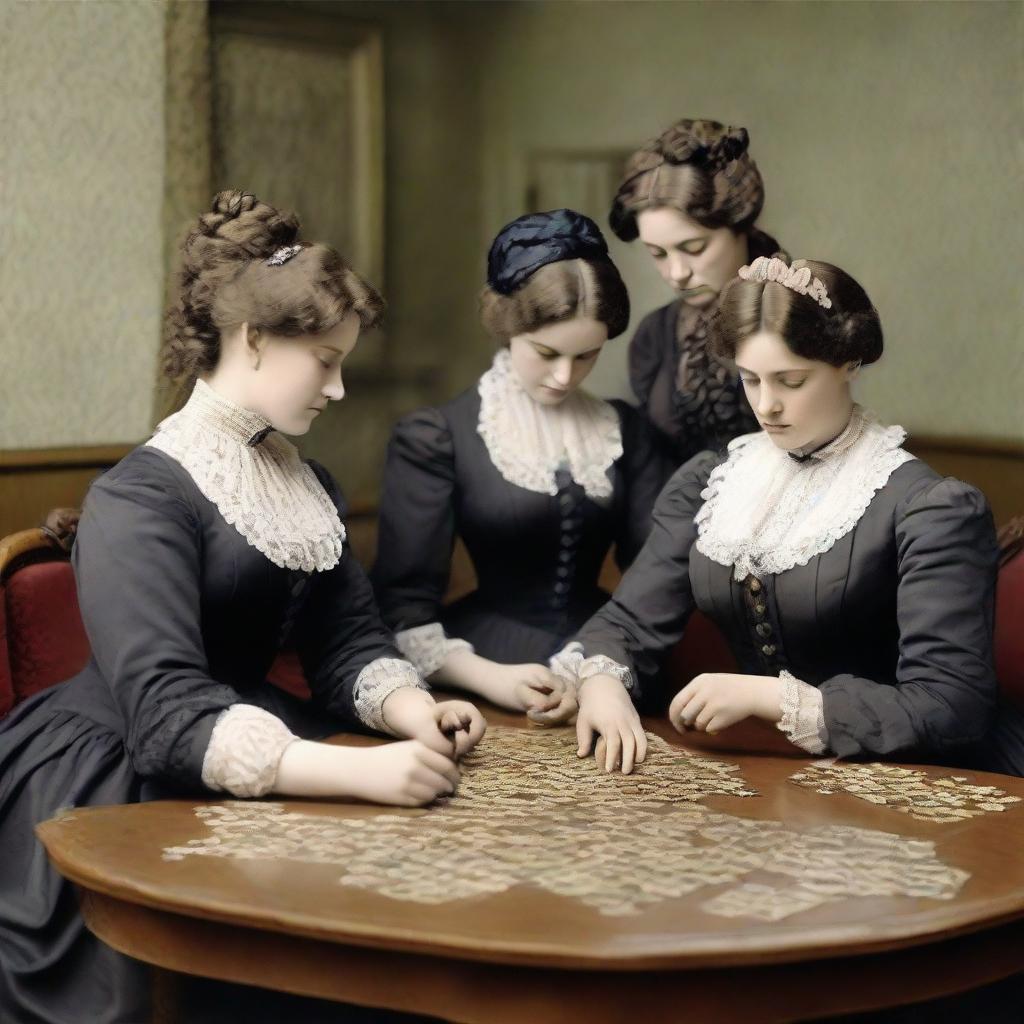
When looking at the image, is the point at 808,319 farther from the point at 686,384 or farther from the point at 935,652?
the point at 686,384

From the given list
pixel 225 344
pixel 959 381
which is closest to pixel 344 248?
pixel 959 381

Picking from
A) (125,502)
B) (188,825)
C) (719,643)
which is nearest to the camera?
(188,825)

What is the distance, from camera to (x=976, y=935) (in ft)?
5.93

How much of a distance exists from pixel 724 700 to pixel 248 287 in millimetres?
1044

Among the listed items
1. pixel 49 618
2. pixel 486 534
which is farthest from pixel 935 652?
pixel 49 618

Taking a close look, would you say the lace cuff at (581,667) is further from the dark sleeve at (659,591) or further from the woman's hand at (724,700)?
the woman's hand at (724,700)

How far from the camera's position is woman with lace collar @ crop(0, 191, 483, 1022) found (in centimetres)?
215

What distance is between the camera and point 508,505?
306 cm

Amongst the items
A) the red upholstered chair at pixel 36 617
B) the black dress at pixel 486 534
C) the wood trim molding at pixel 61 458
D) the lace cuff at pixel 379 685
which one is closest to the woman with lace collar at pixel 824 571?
the lace cuff at pixel 379 685

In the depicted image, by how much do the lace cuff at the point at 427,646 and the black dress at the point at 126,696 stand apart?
18.6 inches

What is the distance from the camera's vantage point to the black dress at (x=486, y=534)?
3.07 metres

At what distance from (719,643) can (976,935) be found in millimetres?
1543

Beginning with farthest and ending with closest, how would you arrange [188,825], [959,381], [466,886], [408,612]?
1. [959,381]
2. [408,612]
3. [188,825]
4. [466,886]

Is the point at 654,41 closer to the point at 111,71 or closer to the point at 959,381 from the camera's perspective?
the point at 959,381
